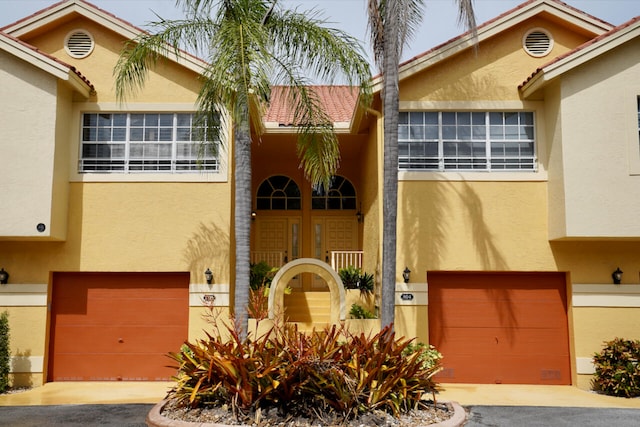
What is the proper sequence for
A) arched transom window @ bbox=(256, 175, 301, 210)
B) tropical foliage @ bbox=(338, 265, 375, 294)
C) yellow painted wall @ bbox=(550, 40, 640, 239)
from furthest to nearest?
arched transom window @ bbox=(256, 175, 301, 210), tropical foliage @ bbox=(338, 265, 375, 294), yellow painted wall @ bbox=(550, 40, 640, 239)

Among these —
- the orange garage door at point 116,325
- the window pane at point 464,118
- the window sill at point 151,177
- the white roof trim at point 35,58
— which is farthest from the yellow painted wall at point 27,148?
the window pane at point 464,118

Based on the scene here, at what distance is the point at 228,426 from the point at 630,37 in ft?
35.6

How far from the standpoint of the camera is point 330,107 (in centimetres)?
1816

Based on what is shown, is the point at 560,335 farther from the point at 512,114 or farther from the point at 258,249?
the point at 258,249

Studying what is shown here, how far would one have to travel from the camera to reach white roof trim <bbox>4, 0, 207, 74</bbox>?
43.2ft

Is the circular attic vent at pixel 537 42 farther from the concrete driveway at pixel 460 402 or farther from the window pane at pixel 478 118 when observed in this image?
the concrete driveway at pixel 460 402

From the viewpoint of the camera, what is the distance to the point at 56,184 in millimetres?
12508

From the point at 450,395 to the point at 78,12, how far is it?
1149cm

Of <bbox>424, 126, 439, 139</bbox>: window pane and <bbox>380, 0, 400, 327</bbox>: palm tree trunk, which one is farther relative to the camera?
<bbox>424, 126, 439, 139</bbox>: window pane

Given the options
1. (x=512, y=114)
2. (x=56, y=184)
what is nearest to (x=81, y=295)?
(x=56, y=184)

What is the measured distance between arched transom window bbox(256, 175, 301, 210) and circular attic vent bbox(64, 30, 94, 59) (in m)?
6.92

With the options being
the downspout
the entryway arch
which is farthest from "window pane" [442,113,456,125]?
the entryway arch

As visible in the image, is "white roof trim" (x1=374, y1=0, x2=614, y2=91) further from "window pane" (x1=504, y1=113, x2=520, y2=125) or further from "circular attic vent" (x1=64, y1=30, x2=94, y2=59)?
"circular attic vent" (x1=64, y1=30, x2=94, y2=59)

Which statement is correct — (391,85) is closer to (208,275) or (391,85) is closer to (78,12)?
(208,275)
